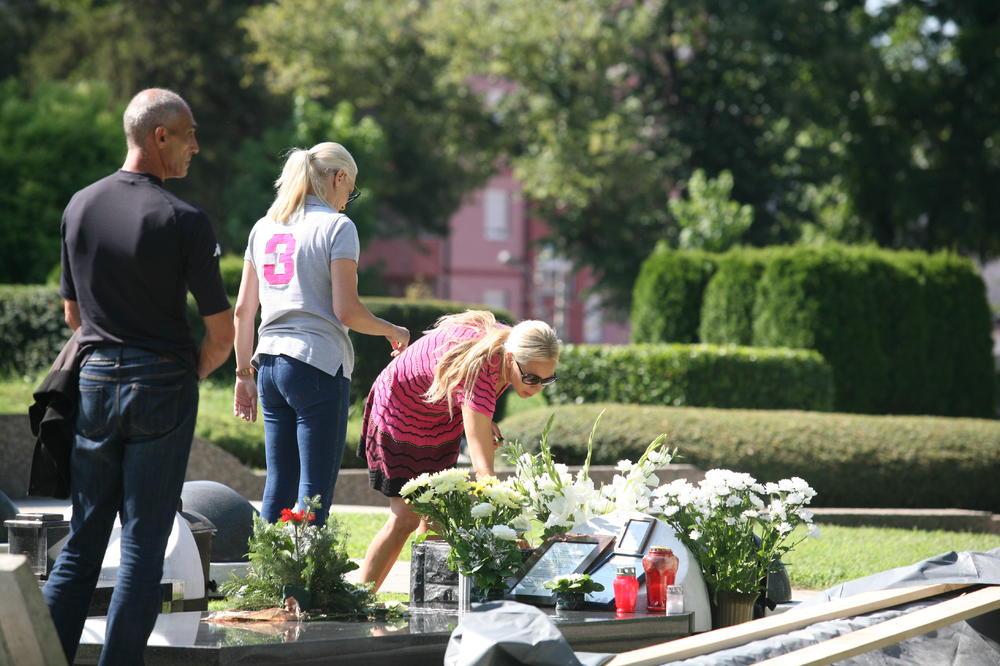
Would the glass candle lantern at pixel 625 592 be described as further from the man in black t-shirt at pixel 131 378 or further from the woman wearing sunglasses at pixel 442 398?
the man in black t-shirt at pixel 131 378

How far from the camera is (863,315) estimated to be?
16.5m

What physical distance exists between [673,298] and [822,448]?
5.54 metres

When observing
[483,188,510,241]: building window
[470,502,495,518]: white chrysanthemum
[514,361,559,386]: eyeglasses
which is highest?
[483,188,510,241]: building window

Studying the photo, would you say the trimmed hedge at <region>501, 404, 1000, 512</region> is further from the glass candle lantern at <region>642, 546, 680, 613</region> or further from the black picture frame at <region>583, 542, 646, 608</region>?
the glass candle lantern at <region>642, 546, 680, 613</region>

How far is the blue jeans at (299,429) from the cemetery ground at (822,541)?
501 mm

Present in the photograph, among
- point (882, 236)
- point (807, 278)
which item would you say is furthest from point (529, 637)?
point (882, 236)

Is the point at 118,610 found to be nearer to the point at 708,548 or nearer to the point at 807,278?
the point at 708,548

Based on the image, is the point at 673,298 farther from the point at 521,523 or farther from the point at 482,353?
the point at 521,523

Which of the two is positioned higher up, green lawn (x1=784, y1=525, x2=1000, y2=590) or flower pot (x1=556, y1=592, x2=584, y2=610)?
flower pot (x1=556, y1=592, x2=584, y2=610)

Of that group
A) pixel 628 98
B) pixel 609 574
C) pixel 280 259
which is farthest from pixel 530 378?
pixel 628 98

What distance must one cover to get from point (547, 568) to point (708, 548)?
67cm

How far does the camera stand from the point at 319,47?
92.7 feet

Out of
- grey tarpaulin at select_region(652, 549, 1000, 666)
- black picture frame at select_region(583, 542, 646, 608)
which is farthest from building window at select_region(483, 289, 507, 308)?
black picture frame at select_region(583, 542, 646, 608)

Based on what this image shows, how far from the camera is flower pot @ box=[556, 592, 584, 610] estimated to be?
4734 millimetres
